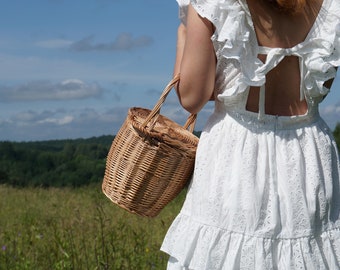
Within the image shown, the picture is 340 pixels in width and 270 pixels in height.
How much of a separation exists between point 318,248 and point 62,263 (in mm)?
2105

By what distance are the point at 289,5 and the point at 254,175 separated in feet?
2.07

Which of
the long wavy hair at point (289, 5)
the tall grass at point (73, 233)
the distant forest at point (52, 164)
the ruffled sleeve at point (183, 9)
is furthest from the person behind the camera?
the distant forest at point (52, 164)

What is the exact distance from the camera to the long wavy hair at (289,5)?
2609 mm

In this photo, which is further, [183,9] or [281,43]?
[183,9]

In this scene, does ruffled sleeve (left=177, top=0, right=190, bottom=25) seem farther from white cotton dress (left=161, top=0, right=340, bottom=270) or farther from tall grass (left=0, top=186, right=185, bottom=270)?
tall grass (left=0, top=186, right=185, bottom=270)

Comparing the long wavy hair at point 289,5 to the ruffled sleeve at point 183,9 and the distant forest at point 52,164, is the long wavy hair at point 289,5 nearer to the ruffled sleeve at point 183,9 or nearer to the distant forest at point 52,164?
the ruffled sleeve at point 183,9

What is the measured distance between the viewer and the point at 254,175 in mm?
2668

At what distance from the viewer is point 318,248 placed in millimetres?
2748

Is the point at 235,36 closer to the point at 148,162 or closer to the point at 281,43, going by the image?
the point at 281,43

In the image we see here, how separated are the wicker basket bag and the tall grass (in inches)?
34.5

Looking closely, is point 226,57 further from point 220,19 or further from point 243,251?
point 243,251

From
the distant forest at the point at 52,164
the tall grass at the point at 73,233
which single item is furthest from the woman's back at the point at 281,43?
the distant forest at the point at 52,164

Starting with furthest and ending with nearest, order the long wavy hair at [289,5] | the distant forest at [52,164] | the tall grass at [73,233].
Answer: the distant forest at [52,164] < the tall grass at [73,233] < the long wavy hair at [289,5]

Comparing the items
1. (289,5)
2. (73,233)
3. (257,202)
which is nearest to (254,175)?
(257,202)
